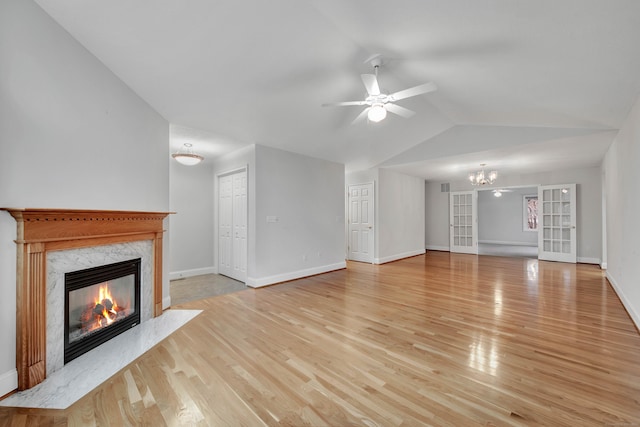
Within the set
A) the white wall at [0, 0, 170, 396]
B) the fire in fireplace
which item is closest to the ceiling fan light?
the white wall at [0, 0, 170, 396]

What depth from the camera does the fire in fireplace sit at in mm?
2398

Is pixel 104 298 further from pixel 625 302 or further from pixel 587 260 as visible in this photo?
pixel 587 260

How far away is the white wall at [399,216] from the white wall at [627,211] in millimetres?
4196

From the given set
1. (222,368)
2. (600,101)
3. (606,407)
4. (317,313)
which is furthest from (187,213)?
(600,101)

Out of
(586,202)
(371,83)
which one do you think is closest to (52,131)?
(371,83)

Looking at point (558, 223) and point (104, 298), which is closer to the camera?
point (104, 298)

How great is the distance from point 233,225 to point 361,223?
3.48 metres

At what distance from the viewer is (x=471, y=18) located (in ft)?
7.21

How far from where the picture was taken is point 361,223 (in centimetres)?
739

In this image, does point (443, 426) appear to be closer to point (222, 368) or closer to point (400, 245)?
point (222, 368)

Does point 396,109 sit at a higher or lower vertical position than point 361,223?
higher

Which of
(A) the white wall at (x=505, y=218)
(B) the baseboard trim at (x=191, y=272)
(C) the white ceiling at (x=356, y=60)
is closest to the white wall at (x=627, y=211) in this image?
(C) the white ceiling at (x=356, y=60)

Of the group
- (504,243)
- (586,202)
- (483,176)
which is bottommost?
(504,243)

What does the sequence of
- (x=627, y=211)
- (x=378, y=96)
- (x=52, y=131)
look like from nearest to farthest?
(x=52, y=131) < (x=378, y=96) < (x=627, y=211)
